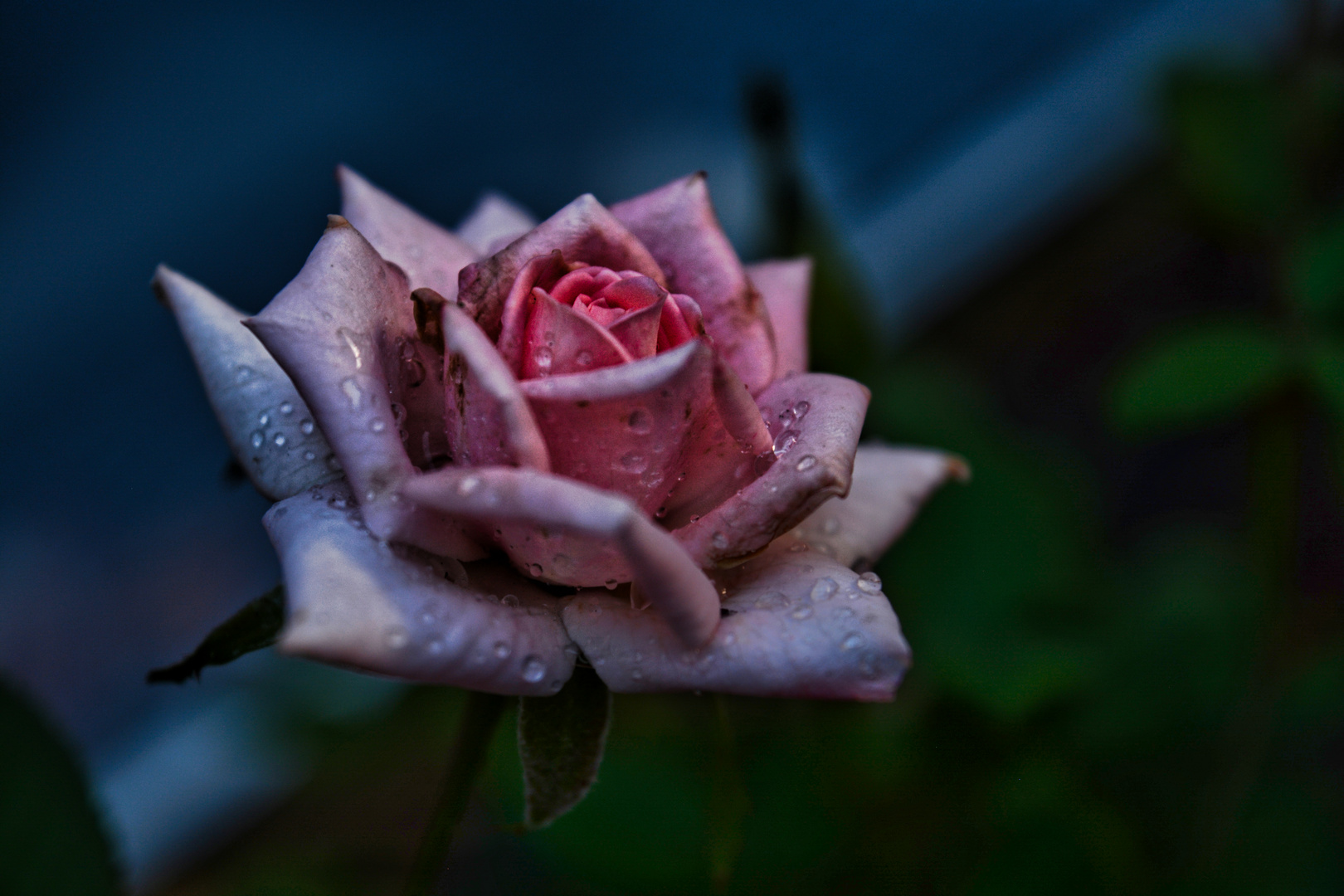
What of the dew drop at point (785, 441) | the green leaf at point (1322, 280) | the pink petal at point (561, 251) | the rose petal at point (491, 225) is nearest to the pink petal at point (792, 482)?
the dew drop at point (785, 441)

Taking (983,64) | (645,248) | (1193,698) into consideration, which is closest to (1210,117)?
(1193,698)

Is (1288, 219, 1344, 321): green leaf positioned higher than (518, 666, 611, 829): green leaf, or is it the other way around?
(518, 666, 611, 829): green leaf

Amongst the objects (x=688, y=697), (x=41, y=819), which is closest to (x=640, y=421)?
(x=41, y=819)

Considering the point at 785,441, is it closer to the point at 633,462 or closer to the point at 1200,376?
the point at 633,462

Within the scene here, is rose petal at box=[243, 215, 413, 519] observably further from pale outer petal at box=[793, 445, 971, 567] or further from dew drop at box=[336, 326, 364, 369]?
pale outer petal at box=[793, 445, 971, 567]

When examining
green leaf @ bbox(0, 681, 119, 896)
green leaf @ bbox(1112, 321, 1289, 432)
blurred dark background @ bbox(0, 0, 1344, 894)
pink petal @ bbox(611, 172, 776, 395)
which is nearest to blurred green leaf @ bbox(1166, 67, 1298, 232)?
blurred dark background @ bbox(0, 0, 1344, 894)

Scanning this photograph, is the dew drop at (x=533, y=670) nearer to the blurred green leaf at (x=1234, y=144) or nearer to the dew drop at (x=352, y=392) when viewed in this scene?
the dew drop at (x=352, y=392)
